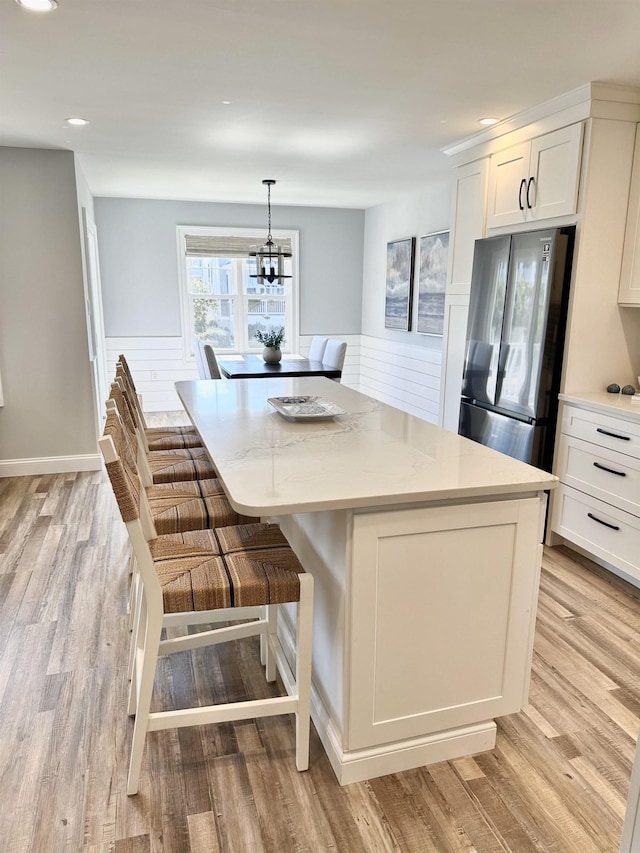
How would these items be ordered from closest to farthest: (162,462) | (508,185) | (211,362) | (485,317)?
(162,462)
(508,185)
(485,317)
(211,362)

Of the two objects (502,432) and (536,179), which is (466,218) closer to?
(536,179)

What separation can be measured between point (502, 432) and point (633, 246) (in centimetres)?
120

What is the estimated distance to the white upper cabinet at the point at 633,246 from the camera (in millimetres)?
3025

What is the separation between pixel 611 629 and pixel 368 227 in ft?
19.5

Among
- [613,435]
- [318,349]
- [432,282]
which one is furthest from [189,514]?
[432,282]

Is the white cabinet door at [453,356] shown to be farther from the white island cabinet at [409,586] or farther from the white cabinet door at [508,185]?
the white island cabinet at [409,586]

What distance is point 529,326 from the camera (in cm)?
328

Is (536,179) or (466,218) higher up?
(536,179)

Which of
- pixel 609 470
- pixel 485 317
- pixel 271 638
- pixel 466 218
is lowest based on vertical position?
pixel 271 638

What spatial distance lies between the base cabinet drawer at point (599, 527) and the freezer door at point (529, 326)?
509mm

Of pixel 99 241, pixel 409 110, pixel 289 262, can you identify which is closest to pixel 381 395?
pixel 289 262

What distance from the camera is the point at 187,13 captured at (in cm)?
221

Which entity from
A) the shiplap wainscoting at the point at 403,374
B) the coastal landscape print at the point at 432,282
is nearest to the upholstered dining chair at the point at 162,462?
the shiplap wainscoting at the point at 403,374

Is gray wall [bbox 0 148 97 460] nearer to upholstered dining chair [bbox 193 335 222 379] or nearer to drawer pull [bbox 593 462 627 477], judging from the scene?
upholstered dining chair [bbox 193 335 222 379]
